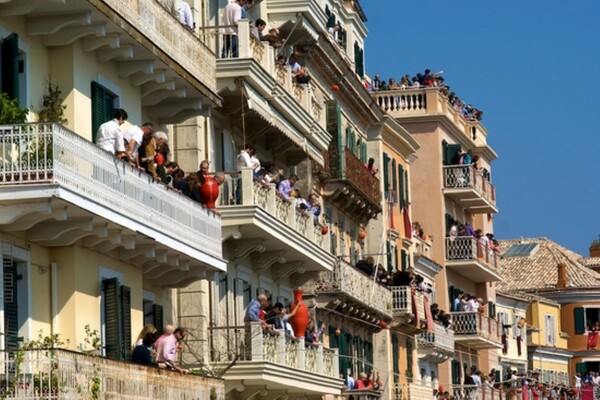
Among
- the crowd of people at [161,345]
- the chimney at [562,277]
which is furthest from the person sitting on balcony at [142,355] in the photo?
the chimney at [562,277]

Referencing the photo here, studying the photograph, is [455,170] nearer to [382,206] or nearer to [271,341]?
[382,206]

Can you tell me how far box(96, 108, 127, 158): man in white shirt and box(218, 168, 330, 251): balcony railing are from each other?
33.7ft

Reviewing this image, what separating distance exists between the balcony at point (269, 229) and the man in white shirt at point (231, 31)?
2617 mm

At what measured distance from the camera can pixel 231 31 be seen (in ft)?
142

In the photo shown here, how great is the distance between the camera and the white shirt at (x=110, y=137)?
106 feet

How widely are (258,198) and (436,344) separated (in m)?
33.0

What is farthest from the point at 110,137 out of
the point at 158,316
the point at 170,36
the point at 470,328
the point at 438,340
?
the point at 470,328

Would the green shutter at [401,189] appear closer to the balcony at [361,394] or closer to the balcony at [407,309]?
the balcony at [407,309]

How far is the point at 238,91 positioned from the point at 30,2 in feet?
41.5

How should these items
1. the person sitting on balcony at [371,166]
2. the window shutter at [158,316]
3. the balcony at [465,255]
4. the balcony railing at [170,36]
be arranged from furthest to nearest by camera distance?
the balcony at [465,255]
the person sitting on balcony at [371,166]
the window shutter at [158,316]
the balcony railing at [170,36]

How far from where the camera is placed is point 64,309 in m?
32.7

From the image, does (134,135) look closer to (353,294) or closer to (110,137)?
(110,137)

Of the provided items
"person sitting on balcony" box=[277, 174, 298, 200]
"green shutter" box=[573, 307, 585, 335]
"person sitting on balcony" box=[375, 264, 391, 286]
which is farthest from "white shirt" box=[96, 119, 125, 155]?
"green shutter" box=[573, 307, 585, 335]

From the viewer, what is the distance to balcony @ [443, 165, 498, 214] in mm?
82500
